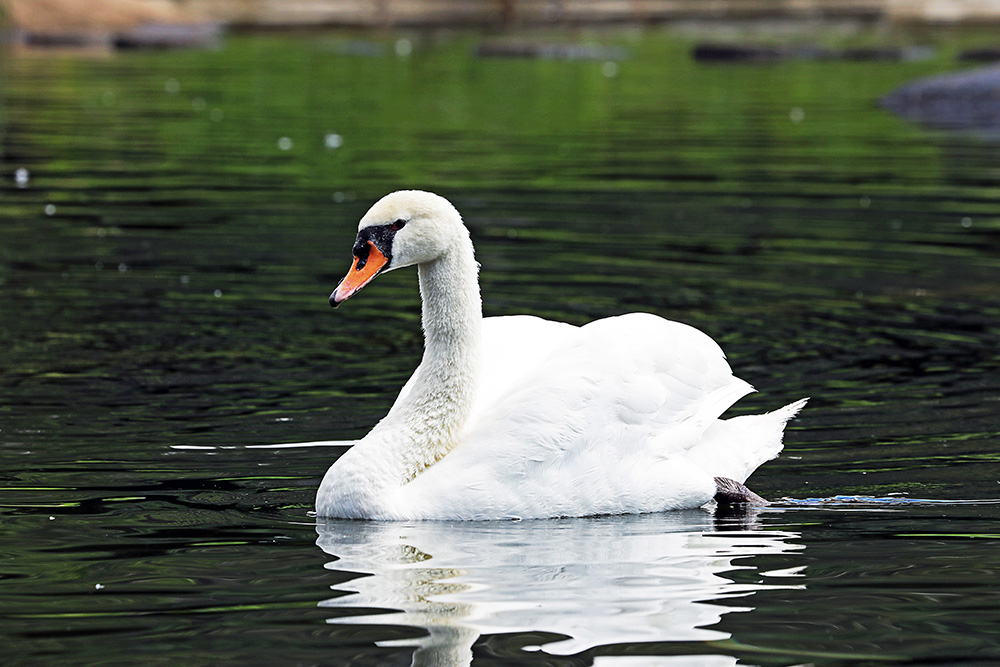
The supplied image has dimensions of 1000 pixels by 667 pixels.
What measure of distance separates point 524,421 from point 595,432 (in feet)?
1.00

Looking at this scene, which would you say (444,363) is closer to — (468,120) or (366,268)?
(366,268)

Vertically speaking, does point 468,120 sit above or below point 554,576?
above

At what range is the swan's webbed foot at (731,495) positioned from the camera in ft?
22.8

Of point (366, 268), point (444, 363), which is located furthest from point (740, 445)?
point (366, 268)

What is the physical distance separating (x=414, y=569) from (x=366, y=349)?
13.9ft

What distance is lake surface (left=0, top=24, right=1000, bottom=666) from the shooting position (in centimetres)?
531

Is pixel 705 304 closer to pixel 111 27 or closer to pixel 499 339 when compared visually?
pixel 499 339

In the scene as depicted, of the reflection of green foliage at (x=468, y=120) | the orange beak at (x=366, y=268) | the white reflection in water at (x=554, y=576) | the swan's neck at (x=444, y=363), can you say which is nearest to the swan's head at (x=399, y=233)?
the orange beak at (x=366, y=268)

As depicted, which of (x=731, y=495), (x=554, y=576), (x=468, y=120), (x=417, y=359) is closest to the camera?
(x=554, y=576)

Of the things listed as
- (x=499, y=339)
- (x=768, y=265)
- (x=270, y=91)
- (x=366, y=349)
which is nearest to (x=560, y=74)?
(x=270, y=91)

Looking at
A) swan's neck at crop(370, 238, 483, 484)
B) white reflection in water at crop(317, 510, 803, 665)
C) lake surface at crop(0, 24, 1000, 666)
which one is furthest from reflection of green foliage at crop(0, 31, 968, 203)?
white reflection in water at crop(317, 510, 803, 665)

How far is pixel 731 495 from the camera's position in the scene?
6961mm

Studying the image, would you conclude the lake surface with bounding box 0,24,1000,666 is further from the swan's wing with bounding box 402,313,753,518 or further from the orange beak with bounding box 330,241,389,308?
the orange beak with bounding box 330,241,389,308

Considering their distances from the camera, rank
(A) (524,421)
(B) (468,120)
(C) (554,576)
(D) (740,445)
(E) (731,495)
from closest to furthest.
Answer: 1. (C) (554,576)
2. (A) (524,421)
3. (E) (731,495)
4. (D) (740,445)
5. (B) (468,120)
